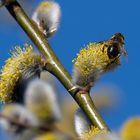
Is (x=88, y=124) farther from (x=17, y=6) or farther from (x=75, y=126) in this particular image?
(x=17, y=6)

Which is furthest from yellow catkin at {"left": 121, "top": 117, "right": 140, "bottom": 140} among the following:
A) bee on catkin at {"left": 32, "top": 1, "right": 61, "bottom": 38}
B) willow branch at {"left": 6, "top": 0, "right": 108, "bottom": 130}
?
bee on catkin at {"left": 32, "top": 1, "right": 61, "bottom": 38}

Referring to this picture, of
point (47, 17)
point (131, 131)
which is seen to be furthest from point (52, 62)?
point (131, 131)

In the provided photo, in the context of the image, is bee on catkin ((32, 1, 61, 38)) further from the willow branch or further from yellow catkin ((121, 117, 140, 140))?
yellow catkin ((121, 117, 140, 140))

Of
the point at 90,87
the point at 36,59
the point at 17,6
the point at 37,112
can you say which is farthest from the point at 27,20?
the point at 37,112

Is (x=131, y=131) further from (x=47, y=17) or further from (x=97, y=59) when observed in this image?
(x=47, y=17)

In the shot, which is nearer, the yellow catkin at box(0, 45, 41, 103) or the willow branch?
the willow branch
